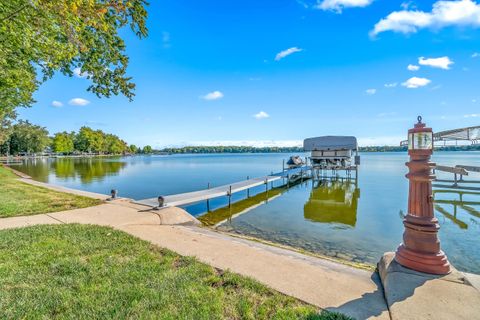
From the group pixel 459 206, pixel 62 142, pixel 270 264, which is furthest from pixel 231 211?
pixel 62 142

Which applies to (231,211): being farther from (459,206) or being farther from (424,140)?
(459,206)

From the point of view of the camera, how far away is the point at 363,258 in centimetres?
635

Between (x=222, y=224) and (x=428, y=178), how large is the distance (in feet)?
24.6

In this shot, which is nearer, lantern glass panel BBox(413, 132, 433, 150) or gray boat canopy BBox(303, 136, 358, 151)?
lantern glass panel BBox(413, 132, 433, 150)

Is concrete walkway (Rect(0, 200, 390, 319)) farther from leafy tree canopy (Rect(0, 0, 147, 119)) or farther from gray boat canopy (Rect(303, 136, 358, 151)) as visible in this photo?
gray boat canopy (Rect(303, 136, 358, 151))

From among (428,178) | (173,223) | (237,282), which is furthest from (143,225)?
(428,178)

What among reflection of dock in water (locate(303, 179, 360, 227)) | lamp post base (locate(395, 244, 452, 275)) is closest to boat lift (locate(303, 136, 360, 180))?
reflection of dock in water (locate(303, 179, 360, 227))

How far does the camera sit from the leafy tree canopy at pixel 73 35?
9.24ft

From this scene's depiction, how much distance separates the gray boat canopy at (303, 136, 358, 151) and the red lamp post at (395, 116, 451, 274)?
2052 centimetres

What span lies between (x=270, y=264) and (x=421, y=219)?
2.25 m

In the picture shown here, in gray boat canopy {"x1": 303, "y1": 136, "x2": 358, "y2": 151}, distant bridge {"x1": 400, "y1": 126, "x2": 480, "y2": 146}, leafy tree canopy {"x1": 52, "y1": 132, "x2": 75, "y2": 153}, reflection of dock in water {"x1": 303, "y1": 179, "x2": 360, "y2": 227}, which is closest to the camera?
reflection of dock in water {"x1": 303, "y1": 179, "x2": 360, "y2": 227}

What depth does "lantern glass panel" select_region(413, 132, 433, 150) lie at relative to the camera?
3.31 meters

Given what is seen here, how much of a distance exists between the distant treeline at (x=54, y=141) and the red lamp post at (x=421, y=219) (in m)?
59.0

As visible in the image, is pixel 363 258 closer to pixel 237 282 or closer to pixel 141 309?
pixel 237 282
